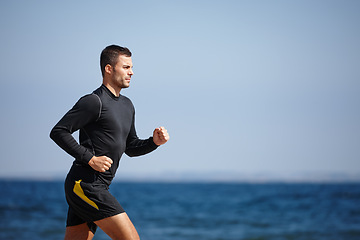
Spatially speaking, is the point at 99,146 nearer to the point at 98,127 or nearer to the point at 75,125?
the point at 98,127

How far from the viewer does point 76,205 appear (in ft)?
13.1

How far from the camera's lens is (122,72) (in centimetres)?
405

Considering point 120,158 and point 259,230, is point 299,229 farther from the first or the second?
point 120,158

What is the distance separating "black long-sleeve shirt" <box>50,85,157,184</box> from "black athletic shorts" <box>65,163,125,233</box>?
2.7 inches

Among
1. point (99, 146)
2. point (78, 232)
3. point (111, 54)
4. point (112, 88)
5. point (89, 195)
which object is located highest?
point (111, 54)

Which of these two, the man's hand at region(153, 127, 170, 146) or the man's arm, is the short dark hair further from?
the man's hand at region(153, 127, 170, 146)

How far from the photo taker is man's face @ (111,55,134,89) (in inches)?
159

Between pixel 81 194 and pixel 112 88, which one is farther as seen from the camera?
pixel 112 88

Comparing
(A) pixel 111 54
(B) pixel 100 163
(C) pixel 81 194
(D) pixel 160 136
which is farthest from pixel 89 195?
(A) pixel 111 54

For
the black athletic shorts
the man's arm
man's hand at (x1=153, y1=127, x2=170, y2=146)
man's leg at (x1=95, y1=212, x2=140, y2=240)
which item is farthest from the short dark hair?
man's leg at (x1=95, y1=212, x2=140, y2=240)

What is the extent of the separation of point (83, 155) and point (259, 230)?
51.5ft

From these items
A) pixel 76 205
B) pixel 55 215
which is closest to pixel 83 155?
pixel 76 205

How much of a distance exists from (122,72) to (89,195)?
3.26 ft

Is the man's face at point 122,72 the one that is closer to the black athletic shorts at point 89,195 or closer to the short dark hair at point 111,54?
the short dark hair at point 111,54
